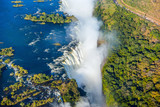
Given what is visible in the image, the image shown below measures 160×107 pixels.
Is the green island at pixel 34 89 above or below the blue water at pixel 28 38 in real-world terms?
below

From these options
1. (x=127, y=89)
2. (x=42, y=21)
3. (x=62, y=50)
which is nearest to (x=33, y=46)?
(x=62, y=50)

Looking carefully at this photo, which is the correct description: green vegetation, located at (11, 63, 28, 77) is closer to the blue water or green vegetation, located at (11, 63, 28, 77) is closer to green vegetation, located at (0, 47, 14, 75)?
the blue water

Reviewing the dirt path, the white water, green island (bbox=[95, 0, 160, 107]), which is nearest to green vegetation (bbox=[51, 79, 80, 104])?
the white water

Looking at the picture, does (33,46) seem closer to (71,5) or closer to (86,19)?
(86,19)

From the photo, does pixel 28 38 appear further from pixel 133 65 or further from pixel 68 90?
pixel 133 65

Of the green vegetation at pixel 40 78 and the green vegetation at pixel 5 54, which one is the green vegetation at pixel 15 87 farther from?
the green vegetation at pixel 5 54

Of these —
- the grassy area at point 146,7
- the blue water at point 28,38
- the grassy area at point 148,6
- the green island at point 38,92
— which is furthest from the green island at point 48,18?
the green island at point 38,92

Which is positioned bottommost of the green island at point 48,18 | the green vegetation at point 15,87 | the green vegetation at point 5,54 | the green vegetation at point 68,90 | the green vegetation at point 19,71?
the green vegetation at point 68,90

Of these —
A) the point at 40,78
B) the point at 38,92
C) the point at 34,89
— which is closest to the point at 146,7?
the point at 40,78
